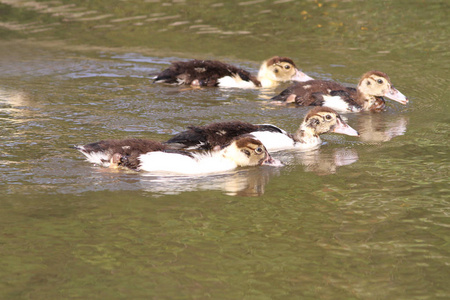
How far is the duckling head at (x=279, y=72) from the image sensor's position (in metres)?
10.8

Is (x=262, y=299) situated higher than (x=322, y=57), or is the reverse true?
(x=322, y=57)

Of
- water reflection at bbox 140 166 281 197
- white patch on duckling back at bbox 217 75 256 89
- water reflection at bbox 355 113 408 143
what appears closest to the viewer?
water reflection at bbox 140 166 281 197

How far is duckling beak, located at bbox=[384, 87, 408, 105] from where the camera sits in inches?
361

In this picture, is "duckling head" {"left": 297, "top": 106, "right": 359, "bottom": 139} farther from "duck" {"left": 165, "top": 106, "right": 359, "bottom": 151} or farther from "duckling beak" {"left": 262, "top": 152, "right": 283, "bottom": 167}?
"duckling beak" {"left": 262, "top": 152, "right": 283, "bottom": 167}

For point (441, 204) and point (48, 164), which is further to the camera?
point (48, 164)

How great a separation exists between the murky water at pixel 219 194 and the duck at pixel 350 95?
0.65ft

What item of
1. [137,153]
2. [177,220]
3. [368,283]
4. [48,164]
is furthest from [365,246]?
[48,164]

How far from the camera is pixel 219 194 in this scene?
6.00 meters

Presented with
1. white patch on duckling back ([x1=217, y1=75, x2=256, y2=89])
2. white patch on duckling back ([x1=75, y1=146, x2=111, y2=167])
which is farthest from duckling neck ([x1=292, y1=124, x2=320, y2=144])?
white patch on duckling back ([x1=217, y1=75, x2=256, y2=89])

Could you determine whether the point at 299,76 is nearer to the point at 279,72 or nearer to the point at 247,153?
the point at 279,72

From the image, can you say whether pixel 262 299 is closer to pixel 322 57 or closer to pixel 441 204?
pixel 441 204

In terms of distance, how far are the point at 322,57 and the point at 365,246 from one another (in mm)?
7148

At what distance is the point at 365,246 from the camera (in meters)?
5.01

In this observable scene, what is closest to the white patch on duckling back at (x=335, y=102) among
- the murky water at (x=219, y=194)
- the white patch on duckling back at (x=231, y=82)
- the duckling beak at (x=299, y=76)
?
the murky water at (x=219, y=194)
